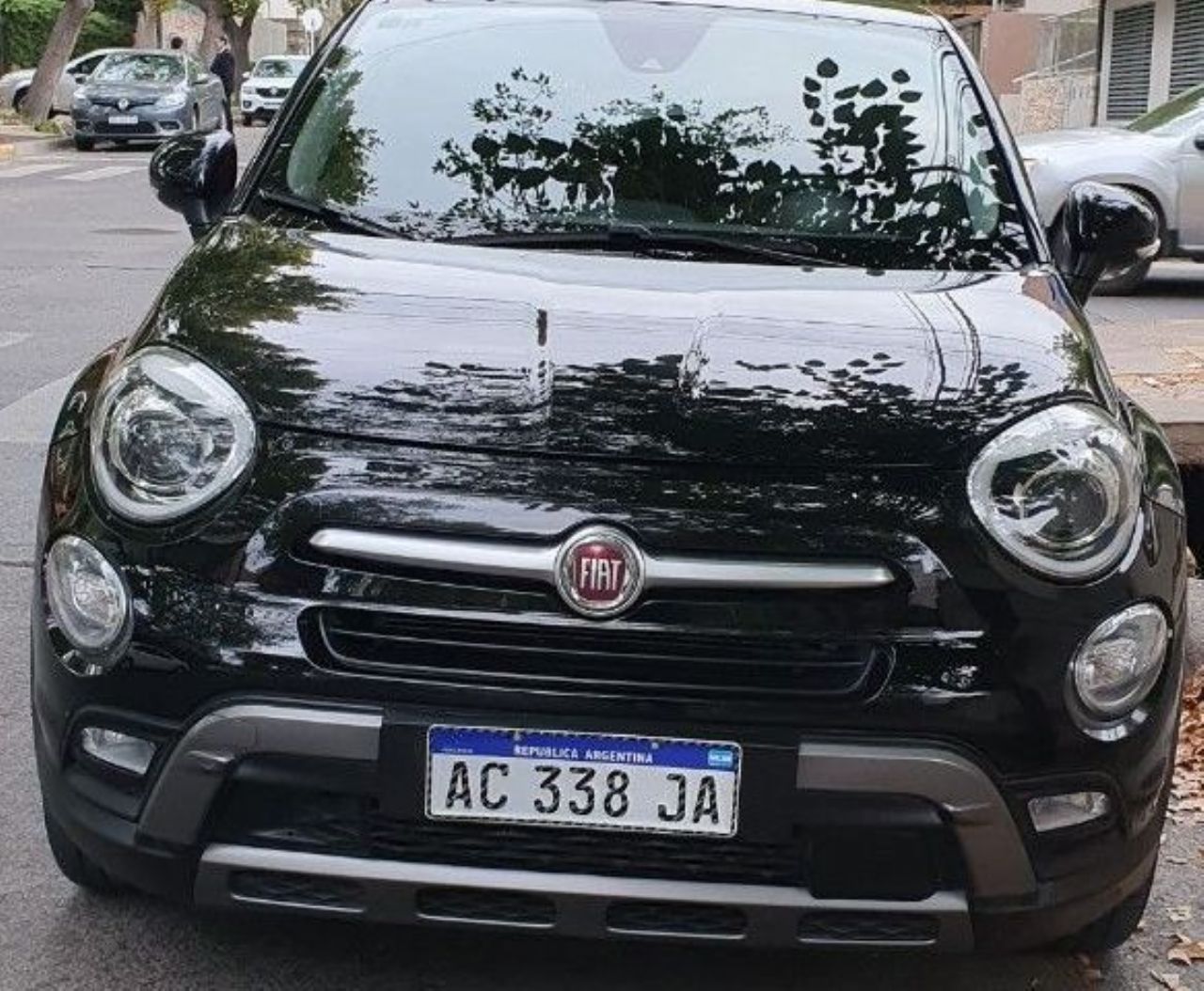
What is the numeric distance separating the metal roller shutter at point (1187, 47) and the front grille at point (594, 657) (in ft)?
83.9

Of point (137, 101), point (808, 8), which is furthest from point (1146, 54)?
point (808, 8)

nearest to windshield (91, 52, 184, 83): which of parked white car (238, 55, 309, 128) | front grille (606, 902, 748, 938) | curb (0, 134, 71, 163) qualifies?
curb (0, 134, 71, 163)

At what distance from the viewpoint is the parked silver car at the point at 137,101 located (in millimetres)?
26141

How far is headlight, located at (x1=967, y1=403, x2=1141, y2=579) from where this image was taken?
2.79 meters

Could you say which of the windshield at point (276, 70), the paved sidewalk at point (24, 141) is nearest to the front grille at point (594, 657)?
the paved sidewalk at point (24, 141)

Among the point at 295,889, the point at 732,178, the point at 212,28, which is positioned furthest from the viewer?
the point at 212,28

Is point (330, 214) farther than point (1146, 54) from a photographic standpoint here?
No

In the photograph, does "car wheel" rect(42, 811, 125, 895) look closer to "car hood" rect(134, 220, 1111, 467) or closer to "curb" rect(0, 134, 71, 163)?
"car hood" rect(134, 220, 1111, 467)

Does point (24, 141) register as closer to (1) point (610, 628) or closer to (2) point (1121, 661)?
(1) point (610, 628)

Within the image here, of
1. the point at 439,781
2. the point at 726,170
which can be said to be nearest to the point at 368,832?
the point at 439,781

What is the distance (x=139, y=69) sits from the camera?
88.8 feet

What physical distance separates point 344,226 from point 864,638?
5.07 feet

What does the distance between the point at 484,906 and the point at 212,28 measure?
4586 cm

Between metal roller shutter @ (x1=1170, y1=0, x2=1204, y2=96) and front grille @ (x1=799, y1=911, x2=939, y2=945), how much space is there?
25578 millimetres
